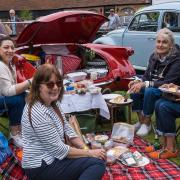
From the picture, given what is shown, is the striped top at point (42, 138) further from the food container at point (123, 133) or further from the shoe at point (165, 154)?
the food container at point (123, 133)

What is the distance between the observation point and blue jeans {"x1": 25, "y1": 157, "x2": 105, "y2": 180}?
8.84 ft

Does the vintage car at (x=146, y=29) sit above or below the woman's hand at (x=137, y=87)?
above

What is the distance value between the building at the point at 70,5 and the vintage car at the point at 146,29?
2040 cm

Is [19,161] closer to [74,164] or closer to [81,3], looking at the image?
[74,164]

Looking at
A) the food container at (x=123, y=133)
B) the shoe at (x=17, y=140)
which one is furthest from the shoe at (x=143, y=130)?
the shoe at (x=17, y=140)

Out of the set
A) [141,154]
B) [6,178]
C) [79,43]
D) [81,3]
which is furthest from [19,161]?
[81,3]

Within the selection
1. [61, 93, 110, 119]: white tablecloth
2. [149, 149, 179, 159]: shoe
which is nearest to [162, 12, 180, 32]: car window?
[61, 93, 110, 119]: white tablecloth

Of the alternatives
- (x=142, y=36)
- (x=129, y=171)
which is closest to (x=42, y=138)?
(x=129, y=171)

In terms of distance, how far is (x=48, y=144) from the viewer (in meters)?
2.68

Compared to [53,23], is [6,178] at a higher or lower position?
lower

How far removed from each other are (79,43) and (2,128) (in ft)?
6.23

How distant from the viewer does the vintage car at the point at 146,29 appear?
7164 millimetres

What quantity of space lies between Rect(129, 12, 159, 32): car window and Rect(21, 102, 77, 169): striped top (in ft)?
17.3

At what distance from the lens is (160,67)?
14.9 feet
